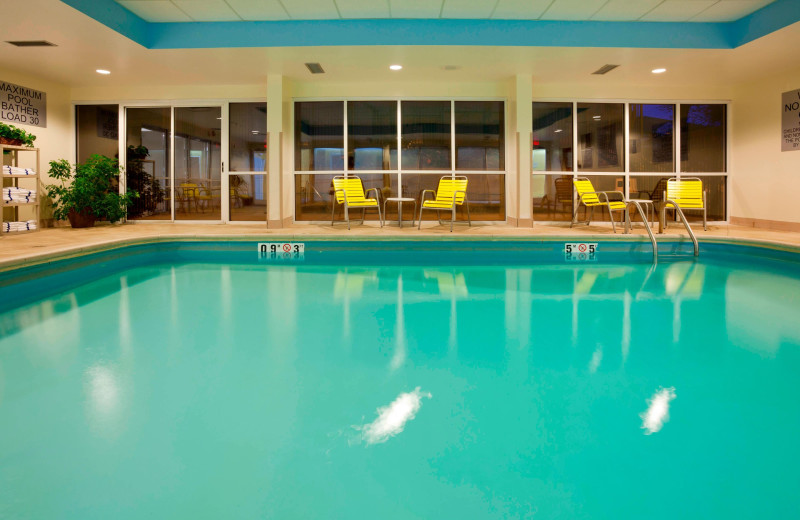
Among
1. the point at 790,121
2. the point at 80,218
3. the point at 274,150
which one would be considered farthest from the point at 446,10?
the point at 80,218

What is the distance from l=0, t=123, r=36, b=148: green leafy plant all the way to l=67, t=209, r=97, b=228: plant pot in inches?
42.8

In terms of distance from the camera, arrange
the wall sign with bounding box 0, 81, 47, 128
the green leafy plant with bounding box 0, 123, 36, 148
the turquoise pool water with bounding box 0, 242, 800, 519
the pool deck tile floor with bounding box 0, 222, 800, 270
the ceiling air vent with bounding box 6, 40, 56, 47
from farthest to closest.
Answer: the wall sign with bounding box 0, 81, 47, 128, the green leafy plant with bounding box 0, 123, 36, 148, the ceiling air vent with bounding box 6, 40, 56, 47, the pool deck tile floor with bounding box 0, 222, 800, 270, the turquoise pool water with bounding box 0, 242, 800, 519

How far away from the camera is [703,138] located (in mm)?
8469

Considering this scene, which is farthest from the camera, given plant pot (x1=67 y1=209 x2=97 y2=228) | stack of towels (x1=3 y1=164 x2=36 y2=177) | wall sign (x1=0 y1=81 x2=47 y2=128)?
plant pot (x1=67 y1=209 x2=97 y2=228)

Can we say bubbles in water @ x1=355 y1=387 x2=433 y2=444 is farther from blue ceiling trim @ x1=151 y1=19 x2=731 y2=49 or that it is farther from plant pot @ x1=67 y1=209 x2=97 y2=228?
plant pot @ x1=67 y1=209 x2=97 y2=228

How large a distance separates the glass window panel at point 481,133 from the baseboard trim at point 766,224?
391cm

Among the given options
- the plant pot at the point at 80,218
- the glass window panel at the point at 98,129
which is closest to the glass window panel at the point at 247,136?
the glass window panel at the point at 98,129

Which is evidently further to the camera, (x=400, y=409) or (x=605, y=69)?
(x=605, y=69)

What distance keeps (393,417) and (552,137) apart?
753 cm

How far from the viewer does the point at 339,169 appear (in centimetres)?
843

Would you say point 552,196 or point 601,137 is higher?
point 601,137

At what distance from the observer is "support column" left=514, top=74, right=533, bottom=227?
746 centimetres

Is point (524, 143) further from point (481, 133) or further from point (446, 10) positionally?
point (446, 10)

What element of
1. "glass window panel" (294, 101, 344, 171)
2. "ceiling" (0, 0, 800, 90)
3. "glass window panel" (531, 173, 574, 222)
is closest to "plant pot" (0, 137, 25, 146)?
"ceiling" (0, 0, 800, 90)
